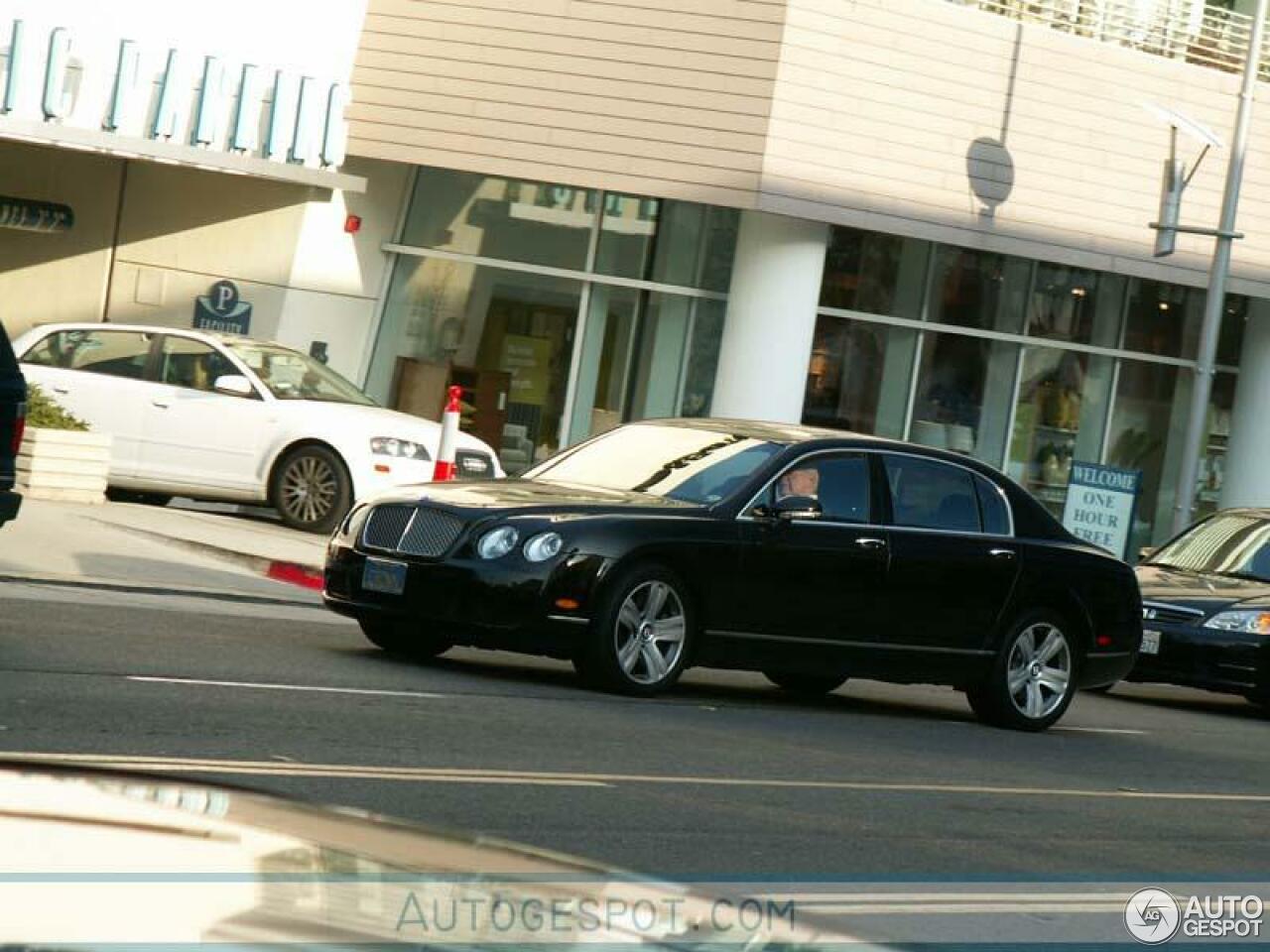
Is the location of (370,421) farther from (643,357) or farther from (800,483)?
(800,483)

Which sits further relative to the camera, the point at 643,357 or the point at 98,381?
the point at 643,357

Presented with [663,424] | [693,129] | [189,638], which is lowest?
[189,638]

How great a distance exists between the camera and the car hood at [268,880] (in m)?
2.17

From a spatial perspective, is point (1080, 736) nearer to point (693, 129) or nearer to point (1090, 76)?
point (693, 129)

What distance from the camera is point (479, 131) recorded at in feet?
82.1

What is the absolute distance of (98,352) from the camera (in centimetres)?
1992

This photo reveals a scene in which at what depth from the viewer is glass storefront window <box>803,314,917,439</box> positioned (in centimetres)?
2728

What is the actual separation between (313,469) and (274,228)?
19.3 ft

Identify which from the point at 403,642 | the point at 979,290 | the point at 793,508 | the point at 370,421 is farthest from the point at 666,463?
the point at 979,290

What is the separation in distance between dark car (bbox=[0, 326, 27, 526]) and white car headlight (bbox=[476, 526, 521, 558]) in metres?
2.32

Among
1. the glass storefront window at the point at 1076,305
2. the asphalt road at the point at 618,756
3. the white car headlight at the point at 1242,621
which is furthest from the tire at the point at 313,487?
the glass storefront window at the point at 1076,305

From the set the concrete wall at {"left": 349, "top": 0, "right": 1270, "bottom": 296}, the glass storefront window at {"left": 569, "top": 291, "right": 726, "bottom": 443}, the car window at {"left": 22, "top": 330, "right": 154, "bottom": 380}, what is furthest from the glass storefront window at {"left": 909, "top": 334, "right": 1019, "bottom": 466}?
the car window at {"left": 22, "top": 330, "right": 154, "bottom": 380}

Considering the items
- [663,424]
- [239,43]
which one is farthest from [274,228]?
[663,424]

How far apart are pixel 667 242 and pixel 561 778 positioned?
17.9m
